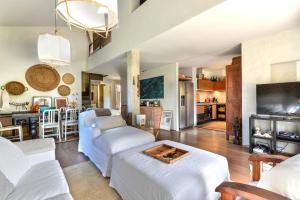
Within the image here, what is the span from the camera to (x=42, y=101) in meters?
5.19

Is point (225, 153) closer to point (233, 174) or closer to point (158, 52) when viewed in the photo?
point (233, 174)

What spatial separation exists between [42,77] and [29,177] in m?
4.82

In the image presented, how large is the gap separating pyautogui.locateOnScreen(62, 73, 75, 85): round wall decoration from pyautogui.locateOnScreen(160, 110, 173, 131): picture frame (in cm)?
369

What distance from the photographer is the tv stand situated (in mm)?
2740

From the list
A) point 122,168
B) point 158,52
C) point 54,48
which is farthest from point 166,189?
point 54,48

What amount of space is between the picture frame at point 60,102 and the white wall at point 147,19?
2.23 metres

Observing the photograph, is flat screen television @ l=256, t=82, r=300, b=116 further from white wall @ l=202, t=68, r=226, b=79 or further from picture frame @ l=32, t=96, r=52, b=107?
picture frame @ l=32, t=96, r=52, b=107

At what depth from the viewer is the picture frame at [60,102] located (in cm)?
543

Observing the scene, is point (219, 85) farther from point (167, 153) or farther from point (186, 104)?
point (167, 153)

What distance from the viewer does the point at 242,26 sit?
102 inches

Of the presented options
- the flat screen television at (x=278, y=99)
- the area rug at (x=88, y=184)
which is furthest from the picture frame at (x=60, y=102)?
the flat screen television at (x=278, y=99)

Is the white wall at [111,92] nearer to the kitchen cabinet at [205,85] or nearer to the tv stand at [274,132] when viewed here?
the kitchen cabinet at [205,85]

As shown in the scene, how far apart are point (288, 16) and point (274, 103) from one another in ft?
4.89

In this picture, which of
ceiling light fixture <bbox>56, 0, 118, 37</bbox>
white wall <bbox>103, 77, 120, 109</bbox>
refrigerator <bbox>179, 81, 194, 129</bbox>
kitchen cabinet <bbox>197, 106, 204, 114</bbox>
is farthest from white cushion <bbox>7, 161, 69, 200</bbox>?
white wall <bbox>103, 77, 120, 109</bbox>
